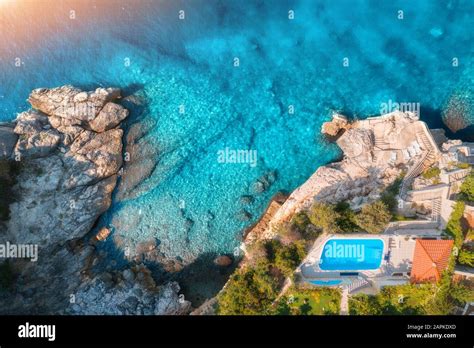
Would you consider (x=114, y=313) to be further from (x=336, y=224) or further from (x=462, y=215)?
(x=462, y=215)

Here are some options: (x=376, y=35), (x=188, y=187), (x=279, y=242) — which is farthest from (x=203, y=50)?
(x=279, y=242)

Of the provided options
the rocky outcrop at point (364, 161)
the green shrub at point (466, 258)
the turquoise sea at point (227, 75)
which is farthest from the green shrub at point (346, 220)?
the green shrub at point (466, 258)

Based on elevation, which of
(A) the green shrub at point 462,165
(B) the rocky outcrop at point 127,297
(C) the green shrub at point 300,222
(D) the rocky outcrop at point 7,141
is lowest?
(B) the rocky outcrop at point 127,297

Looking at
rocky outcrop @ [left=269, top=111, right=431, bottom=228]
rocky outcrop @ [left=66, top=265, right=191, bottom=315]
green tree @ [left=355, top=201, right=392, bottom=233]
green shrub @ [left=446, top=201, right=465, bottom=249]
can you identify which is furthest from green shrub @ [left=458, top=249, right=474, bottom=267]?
rocky outcrop @ [left=66, top=265, right=191, bottom=315]

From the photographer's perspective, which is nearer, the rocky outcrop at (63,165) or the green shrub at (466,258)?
the green shrub at (466,258)

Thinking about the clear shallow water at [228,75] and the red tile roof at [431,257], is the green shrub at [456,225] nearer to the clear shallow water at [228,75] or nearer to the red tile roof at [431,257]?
the red tile roof at [431,257]

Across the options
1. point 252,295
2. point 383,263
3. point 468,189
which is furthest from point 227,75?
point 468,189

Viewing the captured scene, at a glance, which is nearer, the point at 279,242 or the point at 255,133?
the point at 279,242
